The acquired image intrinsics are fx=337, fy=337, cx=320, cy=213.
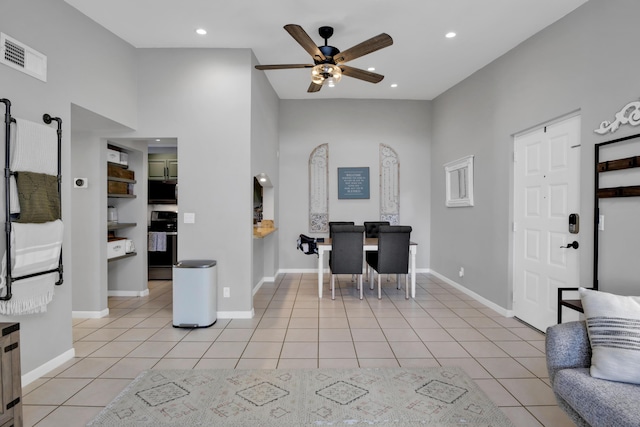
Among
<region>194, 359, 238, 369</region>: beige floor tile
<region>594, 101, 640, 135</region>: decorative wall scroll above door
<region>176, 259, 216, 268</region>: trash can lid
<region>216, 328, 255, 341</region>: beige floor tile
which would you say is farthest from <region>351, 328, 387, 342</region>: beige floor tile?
<region>594, 101, 640, 135</region>: decorative wall scroll above door

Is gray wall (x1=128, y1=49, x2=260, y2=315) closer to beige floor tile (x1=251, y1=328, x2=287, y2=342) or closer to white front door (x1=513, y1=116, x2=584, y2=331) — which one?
beige floor tile (x1=251, y1=328, x2=287, y2=342)

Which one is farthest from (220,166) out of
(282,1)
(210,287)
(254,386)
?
(254,386)

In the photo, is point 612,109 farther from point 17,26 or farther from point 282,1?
point 17,26

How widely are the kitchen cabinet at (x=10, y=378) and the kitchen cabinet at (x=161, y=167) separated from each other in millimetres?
4395

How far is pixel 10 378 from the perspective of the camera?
173 cm

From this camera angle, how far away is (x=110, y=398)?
7.25 ft

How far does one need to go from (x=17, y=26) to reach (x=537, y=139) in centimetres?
448

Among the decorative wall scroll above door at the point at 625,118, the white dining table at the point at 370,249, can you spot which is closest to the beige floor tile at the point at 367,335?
the white dining table at the point at 370,249

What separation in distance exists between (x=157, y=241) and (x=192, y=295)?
7.78 ft

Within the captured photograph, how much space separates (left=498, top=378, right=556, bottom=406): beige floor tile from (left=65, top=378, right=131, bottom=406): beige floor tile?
105 inches

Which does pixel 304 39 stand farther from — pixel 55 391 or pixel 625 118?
pixel 55 391

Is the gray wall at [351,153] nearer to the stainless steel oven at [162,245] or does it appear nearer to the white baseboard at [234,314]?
the stainless steel oven at [162,245]

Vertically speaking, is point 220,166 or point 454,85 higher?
point 454,85

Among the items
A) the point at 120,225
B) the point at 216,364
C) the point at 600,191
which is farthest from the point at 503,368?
the point at 120,225
